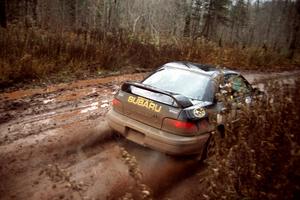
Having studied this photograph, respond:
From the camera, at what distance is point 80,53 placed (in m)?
11.9

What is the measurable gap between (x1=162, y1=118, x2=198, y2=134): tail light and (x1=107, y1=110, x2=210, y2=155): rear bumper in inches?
3.6

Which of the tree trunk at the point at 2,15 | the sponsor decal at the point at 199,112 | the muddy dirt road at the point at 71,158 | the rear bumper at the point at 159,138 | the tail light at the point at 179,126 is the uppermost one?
the tree trunk at the point at 2,15

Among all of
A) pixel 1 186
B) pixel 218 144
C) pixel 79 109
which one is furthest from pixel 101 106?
pixel 218 144

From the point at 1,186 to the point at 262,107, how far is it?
3717mm

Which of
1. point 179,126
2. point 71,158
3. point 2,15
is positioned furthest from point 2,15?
point 179,126

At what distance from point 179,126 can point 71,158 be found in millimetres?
2003

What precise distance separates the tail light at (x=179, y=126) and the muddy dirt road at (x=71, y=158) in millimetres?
645

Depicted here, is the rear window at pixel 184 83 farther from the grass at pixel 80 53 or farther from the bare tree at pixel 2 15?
the bare tree at pixel 2 15

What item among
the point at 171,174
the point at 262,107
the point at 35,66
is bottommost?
the point at 171,174

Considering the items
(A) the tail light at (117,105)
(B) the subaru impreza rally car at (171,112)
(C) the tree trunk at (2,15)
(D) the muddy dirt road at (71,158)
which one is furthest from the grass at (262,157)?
(C) the tree trunk at (2,15)

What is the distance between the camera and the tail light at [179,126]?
4.96 m

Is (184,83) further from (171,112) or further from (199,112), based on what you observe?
(171,112)

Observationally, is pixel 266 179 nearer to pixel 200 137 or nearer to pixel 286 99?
pixel 286 99

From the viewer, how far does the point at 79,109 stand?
25.5 feet
